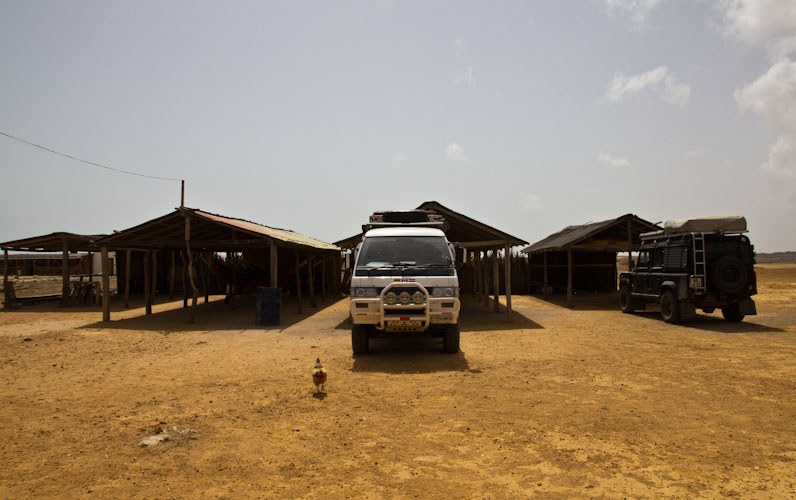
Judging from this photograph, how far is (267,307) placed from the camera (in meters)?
13.9

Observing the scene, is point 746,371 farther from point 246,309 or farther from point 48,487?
point 246,309

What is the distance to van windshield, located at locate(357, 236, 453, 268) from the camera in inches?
369

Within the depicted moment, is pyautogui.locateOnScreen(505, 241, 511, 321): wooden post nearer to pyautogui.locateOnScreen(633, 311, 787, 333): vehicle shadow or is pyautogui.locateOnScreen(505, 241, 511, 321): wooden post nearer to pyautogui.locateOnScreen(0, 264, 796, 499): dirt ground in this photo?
pyautogui.locateOnScreen(0, 264, 796, 499): dirt ground

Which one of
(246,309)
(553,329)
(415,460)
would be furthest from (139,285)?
(415,460)

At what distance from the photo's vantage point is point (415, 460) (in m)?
4.43

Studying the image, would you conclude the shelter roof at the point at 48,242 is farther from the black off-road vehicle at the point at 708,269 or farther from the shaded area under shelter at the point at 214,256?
the black off-road vehicle at the point at 708,269

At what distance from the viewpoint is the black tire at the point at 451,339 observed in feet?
30.4

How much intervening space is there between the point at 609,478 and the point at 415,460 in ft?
5.27

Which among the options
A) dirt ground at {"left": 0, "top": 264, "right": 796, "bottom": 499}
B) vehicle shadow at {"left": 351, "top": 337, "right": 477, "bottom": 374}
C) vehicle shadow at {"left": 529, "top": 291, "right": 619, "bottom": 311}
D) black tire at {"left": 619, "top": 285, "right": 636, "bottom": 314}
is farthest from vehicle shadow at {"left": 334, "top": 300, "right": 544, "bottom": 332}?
black tire at {"left": 619, "top": 285, "right": 636, "bottom": 314}

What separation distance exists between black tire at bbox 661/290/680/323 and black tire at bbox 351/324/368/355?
29.2ft

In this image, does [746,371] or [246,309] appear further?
[246,309]

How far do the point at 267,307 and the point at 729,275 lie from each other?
483 inches

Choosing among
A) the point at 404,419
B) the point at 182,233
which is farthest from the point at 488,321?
the point at 182,233

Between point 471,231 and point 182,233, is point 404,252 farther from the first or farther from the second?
point 182,233
